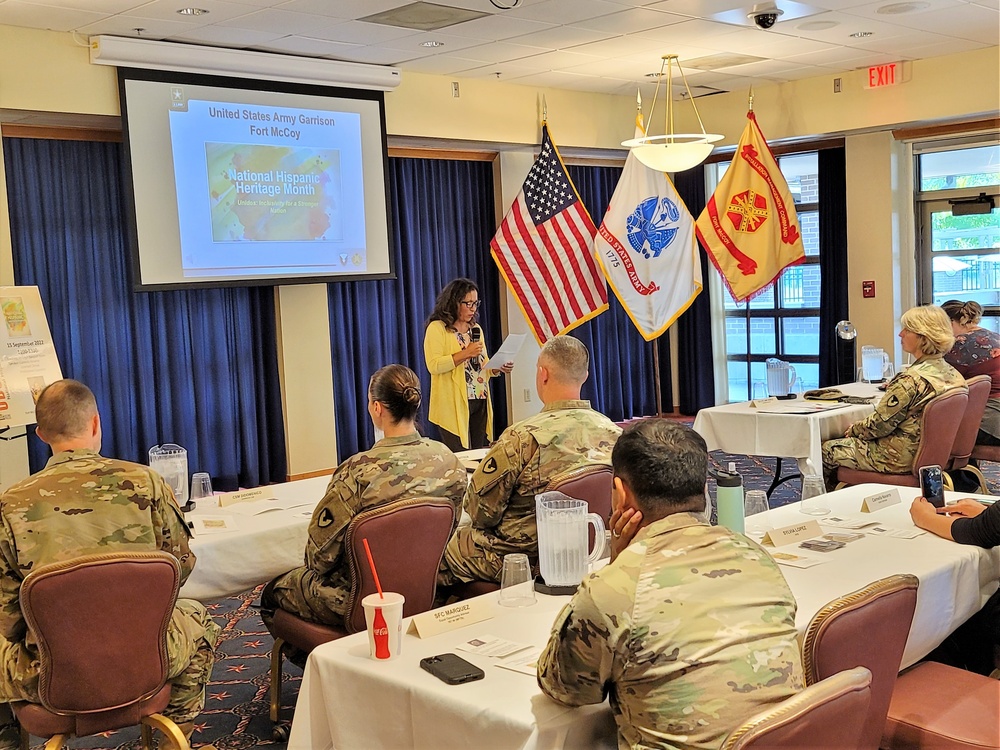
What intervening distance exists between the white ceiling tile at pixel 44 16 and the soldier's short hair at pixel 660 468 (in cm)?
466

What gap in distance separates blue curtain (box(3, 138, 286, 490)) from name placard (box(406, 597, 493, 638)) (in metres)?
4.84

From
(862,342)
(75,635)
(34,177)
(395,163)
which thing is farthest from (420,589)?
(862,342)

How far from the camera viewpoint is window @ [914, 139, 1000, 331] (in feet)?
28.0

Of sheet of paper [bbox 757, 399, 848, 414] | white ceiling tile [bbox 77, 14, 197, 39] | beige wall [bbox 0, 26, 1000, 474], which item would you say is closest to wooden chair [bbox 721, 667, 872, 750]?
sheet of paper [bbox 757, 399, 848, 414]

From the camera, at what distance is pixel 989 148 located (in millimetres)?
8438

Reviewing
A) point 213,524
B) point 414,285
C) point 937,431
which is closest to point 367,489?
point 213,524

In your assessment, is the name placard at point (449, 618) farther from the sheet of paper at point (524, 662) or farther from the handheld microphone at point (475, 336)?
the handheld microphone at point (475, 336)

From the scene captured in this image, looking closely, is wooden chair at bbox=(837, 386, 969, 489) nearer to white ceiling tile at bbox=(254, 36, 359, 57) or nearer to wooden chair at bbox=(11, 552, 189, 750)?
wooden chair at bbox=(11, 552, 189, 750)

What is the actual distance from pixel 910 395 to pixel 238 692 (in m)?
3.40

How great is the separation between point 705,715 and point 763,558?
32 centimetres

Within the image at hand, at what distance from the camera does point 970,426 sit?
5.43 m

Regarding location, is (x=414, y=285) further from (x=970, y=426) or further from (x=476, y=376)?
(x=970, y=426)

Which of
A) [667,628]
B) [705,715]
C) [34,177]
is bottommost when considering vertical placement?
[705,715]

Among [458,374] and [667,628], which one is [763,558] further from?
[458,374]
